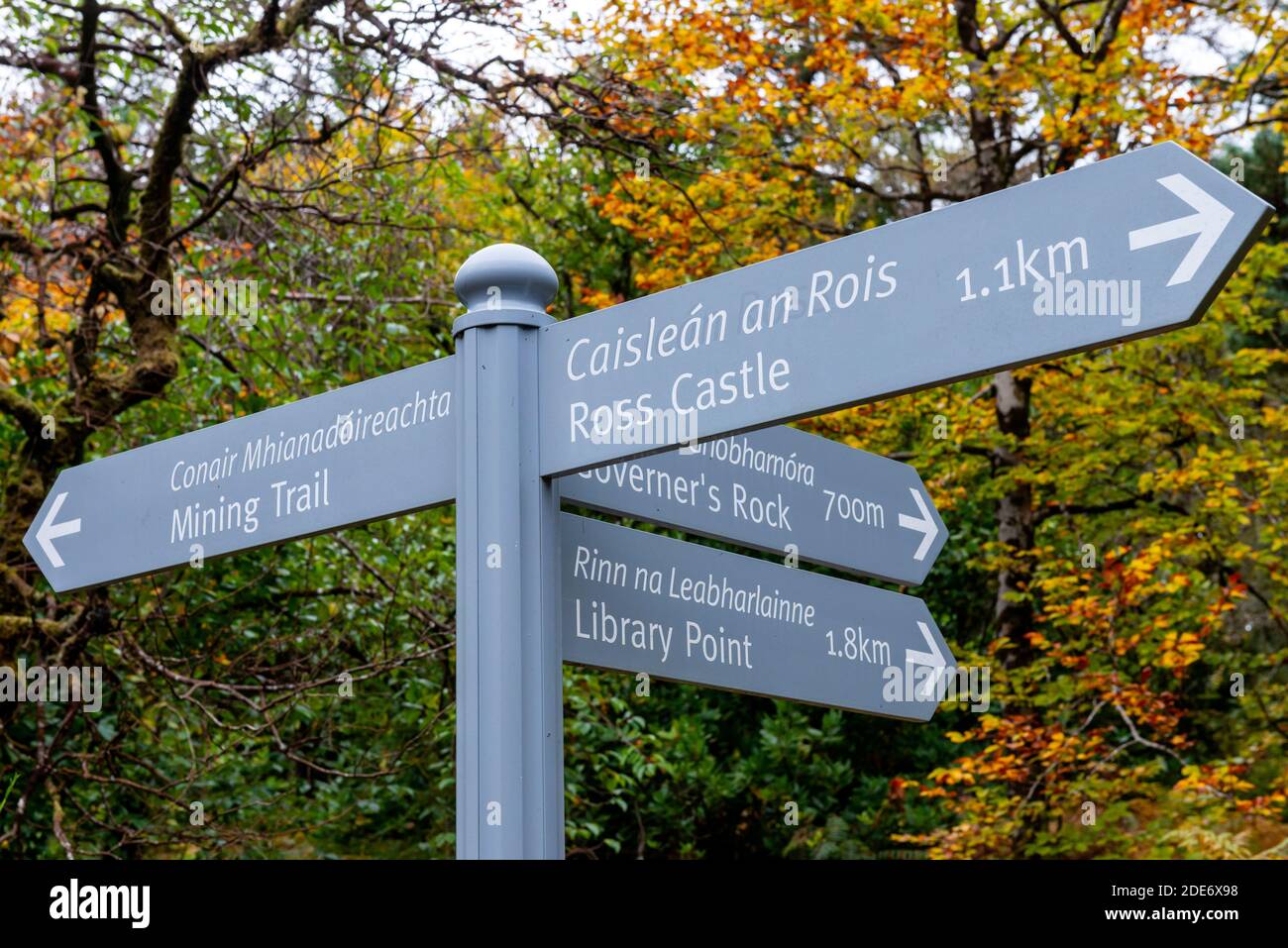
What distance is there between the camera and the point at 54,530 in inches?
121

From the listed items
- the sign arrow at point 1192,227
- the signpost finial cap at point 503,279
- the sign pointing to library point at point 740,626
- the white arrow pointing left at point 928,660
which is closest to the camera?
the sign arrow at point 1192,227

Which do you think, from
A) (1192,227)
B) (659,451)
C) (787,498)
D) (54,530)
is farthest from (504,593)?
(54,530)

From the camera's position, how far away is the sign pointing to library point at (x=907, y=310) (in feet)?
5.92

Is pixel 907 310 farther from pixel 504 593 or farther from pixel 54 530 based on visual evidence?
pixel 54 530

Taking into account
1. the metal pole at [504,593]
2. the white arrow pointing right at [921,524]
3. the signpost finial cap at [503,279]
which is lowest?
the metal pole at [504,593]

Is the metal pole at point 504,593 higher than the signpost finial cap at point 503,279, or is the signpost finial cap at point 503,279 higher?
the signpost finial cap at point 503,279

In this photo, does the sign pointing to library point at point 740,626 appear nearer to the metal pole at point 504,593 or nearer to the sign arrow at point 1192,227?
the metal pole at point 504,593

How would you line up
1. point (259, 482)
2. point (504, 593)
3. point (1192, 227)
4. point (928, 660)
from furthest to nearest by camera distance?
point (928, 660), point (259, 482), point (504, 593), point (1192, 227)

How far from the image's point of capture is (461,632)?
2238 millimetres

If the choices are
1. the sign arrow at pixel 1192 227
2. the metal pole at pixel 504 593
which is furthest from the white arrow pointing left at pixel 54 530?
the sign arrow at pixel 1192 227

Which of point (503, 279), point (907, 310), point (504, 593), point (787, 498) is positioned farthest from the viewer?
point (787, 498)

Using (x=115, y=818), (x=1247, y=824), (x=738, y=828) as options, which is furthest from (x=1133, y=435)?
(x=115, y=818)

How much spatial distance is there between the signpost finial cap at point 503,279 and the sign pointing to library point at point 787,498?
0.33m

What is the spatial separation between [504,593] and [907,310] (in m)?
0.74
